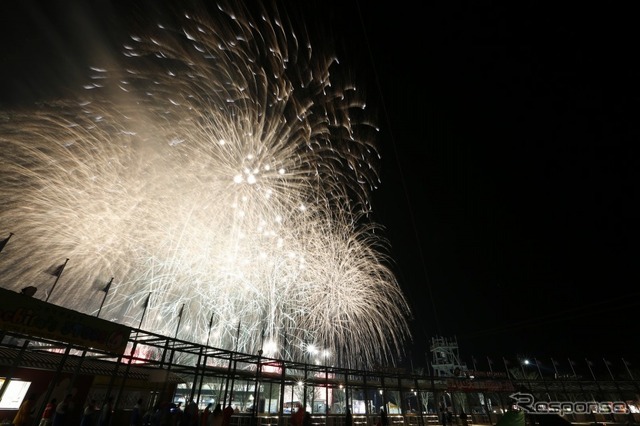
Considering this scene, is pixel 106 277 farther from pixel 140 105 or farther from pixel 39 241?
pixel 140 105

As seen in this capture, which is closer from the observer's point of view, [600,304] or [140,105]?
[140,105]

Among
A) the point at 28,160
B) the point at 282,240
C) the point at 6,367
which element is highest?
the point at 28,160

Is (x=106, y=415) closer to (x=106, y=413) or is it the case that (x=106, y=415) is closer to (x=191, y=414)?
(x=106, y=413)

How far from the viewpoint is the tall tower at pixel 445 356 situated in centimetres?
6144

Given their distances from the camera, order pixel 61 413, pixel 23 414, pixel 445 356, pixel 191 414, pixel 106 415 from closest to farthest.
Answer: pixel 61 413
pixel 106 415
pixel 23 414
pixel 191 414
pixel 445 356

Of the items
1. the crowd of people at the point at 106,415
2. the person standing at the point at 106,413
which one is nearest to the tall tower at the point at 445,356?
the crowd of people at the point at 106,415

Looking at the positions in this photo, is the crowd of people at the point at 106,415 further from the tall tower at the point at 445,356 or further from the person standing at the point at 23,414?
the tall tower at the point at 445,356

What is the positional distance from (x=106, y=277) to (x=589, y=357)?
226ft

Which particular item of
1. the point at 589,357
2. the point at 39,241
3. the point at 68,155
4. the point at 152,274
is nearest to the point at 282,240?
the point at 152,274

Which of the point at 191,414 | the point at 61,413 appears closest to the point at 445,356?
the point at 191,414

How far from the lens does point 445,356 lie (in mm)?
63344

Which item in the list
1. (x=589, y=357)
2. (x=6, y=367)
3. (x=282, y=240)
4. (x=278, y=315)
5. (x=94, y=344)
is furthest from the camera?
(x=589, y=357)

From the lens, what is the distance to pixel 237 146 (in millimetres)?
20766

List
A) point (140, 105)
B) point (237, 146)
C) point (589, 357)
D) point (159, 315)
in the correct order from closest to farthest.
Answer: point (140, 105) < point (237, 146) < point (159, 315) < point (589, 357)
